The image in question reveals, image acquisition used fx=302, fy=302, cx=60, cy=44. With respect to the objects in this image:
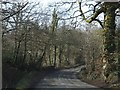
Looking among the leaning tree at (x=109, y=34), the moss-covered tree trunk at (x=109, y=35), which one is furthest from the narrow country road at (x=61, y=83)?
the moss-covered tree trunk at (x=109, y=35)

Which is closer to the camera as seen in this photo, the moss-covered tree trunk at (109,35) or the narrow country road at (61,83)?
the moss-covered tree trunk at (109,35)

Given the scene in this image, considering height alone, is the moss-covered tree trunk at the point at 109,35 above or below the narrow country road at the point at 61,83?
above

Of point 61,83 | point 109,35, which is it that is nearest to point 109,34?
point 109,35

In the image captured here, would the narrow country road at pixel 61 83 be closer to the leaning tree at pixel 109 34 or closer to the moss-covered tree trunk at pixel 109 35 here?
the leaning tree at pixel 109 34

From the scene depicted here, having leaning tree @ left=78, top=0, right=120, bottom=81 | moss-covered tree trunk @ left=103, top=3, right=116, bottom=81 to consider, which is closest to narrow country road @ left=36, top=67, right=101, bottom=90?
leaning tree @ left=78, top=0, right=120, bottom=81

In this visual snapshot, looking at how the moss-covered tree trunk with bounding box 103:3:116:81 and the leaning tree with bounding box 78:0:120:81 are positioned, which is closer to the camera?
→ the leaning tree with bounding box 78:0:120:81

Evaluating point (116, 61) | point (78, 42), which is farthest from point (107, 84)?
point (78, 42)

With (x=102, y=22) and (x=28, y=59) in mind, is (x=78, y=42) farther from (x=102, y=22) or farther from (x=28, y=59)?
(x=102, y=22)

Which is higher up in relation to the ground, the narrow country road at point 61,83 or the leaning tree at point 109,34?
the leaning tree at point 109,34

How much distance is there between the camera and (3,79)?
593 inches

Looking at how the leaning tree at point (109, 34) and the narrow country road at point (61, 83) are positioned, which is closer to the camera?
the leaning tree at point (109, 34)

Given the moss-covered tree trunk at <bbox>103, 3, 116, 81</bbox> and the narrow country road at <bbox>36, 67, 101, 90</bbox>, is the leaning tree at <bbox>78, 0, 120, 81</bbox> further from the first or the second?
the narrow country road at <bbox>36, 67, 101, 90</bbox>

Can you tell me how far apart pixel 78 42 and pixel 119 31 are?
2344 cm

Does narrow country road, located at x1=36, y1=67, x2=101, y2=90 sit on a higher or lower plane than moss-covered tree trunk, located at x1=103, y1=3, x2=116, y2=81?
lower
